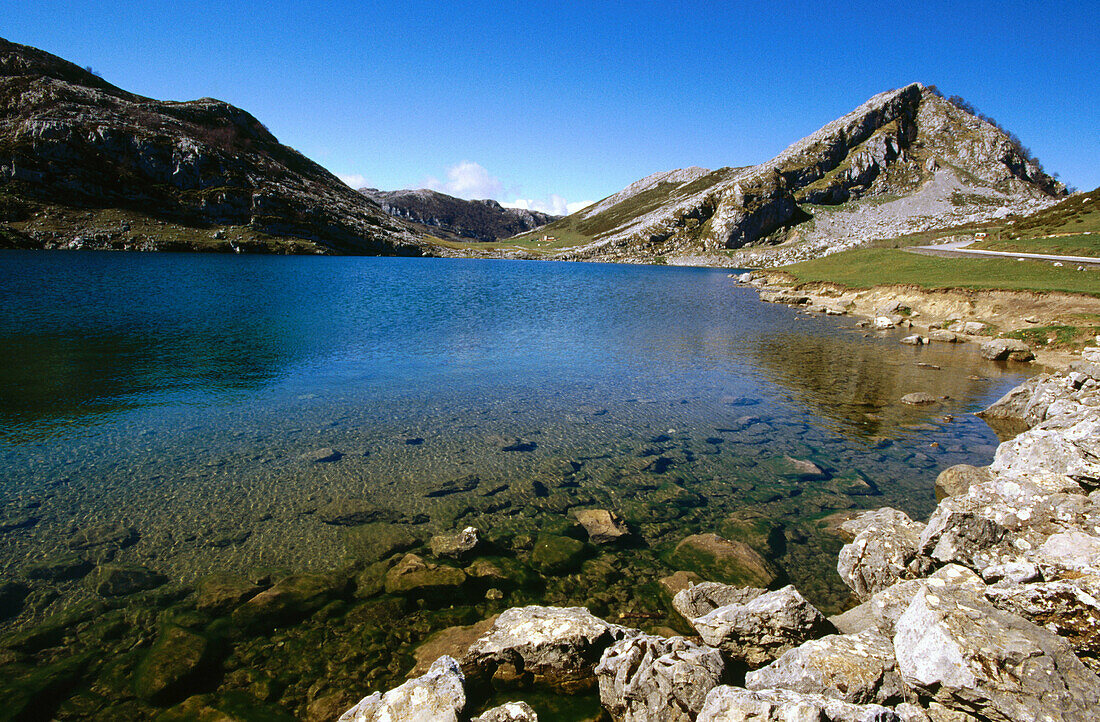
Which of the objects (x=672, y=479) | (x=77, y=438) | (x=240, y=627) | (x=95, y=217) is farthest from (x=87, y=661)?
(x=95, y=217)

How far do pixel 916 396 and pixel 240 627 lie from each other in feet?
93.3

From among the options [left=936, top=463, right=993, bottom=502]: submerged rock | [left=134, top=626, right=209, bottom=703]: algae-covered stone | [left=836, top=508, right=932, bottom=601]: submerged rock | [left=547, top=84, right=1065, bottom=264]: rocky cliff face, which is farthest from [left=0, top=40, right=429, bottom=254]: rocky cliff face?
[left=547, top=84, right=1065, bottom=264]: rocky cliff face

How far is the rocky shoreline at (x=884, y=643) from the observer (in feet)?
18.2

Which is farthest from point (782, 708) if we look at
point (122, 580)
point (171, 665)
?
point (122, 580)

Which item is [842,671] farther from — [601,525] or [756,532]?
[601,525]

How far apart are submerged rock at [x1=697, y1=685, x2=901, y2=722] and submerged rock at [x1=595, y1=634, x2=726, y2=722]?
576 mm

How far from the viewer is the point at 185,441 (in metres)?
17.5

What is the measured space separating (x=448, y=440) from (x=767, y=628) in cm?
1309

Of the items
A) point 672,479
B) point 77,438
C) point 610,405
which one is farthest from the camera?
point 610,405

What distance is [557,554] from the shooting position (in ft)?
38.7

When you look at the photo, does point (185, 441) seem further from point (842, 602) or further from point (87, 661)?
point (842, 602)

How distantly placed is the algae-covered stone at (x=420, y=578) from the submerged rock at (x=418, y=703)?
156 inches

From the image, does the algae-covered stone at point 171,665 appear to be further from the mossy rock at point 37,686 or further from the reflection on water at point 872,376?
the reflection on water at point 872,376

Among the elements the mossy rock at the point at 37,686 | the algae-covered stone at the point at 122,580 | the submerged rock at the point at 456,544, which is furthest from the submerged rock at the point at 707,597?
the algae-covered stone at the point at 122,580
